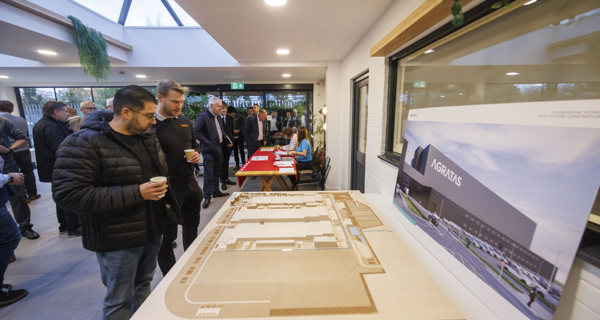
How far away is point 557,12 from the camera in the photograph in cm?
93

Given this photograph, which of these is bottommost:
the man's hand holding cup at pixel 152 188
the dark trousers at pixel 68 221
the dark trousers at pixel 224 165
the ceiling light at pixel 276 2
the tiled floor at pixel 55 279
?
the tiled floor at pixel 55 279

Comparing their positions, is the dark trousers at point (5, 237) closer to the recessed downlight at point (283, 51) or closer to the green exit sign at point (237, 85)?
the recessed downlight at point (283, 51)

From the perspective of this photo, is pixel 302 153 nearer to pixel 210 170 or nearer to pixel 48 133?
pixel 210 170

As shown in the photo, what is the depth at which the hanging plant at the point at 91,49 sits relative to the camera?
3.38 m

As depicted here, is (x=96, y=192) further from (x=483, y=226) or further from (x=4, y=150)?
(x=4, y=150)

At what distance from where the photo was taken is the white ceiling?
7.32 feet

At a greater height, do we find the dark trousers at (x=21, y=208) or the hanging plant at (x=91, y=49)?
the hanging plant at (x=91, y=49)

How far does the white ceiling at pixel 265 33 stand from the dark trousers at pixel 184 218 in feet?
5.70

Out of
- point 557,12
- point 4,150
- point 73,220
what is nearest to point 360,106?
point 557,12

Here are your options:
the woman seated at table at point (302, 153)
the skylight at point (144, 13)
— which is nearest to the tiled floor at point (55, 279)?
the woman seated at table at point (302, 153)

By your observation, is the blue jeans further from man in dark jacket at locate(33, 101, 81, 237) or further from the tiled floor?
man in dark jacket at locate(33, 101, 81, 237)

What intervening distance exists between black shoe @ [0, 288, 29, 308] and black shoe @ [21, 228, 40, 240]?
1.31 m

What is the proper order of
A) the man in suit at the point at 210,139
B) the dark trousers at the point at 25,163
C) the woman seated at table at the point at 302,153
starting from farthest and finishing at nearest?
the woman seated at table at the point at 302,153 < the man in suit at the point at 210,139 < the dark trousers at the point at 25,163

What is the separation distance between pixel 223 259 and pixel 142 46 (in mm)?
5386
